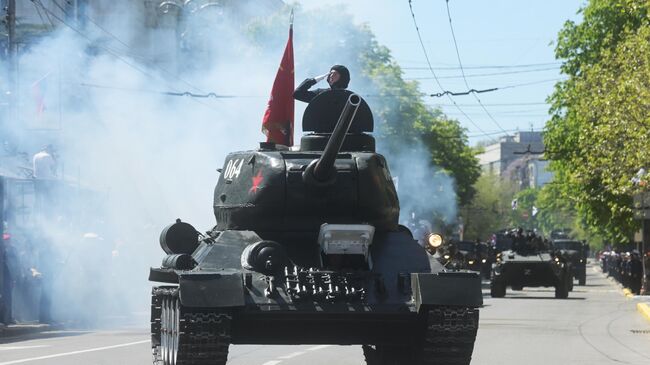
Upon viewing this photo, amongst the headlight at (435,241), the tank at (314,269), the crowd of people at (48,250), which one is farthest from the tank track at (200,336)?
the crowd of people at (48,250)

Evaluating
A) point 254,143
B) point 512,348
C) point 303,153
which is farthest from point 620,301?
point 303,153

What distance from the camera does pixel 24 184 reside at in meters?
26.7

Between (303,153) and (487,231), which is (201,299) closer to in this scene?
(303,153)

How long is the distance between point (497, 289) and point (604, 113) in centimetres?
776

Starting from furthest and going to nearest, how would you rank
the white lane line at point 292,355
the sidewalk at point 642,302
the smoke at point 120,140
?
the sidewalk at point 642,302
the smoke at point 120,140
the white lane line at point 292,355

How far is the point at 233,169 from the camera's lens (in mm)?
14641

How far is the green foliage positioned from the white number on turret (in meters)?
17.0

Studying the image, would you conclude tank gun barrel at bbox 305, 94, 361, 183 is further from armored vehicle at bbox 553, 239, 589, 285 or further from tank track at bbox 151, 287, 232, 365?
armored vehicle at bbox 553, 239, 589, 285

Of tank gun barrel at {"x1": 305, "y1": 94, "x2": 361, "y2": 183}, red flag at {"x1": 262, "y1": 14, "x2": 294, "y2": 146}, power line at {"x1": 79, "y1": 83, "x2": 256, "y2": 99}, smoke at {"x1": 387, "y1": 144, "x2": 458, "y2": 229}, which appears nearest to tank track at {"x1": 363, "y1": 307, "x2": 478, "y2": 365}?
tank gun barrel at {"x1": 305, "y1": 94, "x2": 361, "y2": 183}

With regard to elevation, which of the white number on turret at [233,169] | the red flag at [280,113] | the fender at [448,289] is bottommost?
the fender at [448,289]

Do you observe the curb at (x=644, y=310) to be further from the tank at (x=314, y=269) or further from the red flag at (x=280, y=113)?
the tank at (x=314, y=269)

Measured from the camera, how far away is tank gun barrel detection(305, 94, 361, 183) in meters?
13.0

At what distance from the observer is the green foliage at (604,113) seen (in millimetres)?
33719

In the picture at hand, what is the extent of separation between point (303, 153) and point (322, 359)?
180 inches
